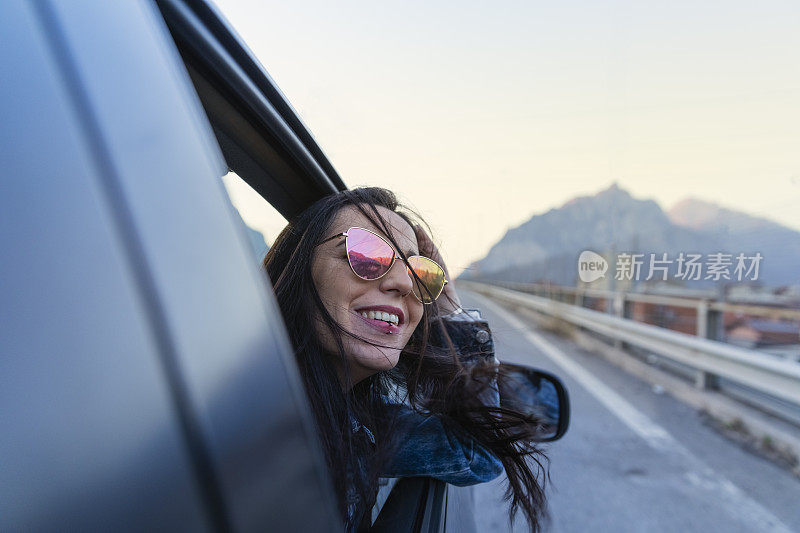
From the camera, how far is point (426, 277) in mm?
1621

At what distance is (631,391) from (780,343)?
5.63ft

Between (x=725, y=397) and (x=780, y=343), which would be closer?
(x=780, y=343)

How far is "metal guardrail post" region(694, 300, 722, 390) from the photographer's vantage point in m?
5.78

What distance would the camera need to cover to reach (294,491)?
1.94 ft

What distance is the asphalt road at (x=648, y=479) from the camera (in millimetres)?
3000

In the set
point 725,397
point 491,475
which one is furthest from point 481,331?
point 725,397

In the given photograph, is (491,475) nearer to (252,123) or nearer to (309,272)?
(309,272)

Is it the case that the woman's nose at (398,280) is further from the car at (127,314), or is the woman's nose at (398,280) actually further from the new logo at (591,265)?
the new logo at (591,265)

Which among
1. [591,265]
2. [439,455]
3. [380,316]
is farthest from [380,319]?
[591,265]

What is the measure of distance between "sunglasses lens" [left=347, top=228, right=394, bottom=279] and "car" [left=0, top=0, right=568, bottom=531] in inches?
29.8

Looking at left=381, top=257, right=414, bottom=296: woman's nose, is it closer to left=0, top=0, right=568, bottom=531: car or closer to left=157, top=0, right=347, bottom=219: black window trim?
left=157, top=0, right=347, bottom=219: black window trim

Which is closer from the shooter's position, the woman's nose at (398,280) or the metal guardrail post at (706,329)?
the woman's nose at (398,280)

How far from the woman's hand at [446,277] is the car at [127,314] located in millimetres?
1245

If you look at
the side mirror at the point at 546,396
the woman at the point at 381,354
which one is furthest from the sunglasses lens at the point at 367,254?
the side mirror at the point at 546,396
